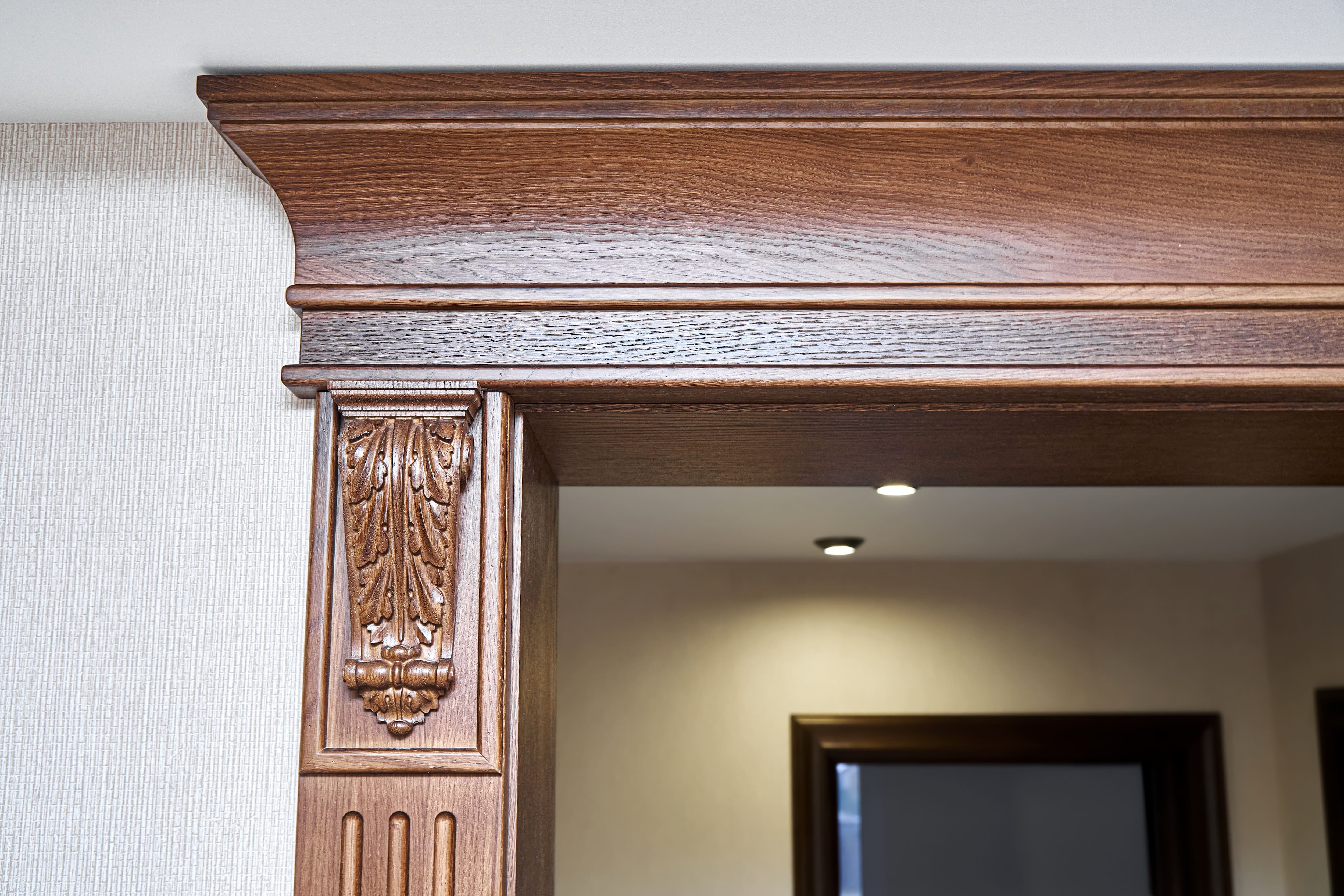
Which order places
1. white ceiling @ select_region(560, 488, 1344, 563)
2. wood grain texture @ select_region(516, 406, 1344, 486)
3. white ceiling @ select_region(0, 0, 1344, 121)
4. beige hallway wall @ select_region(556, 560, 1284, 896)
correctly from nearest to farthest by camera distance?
white ceiling @ select_region(0, 0, 1344, 121) → wood grain texture @ select_region(516, 406, 1344, 486) → white ceiling @ select_region(560, 488, 1344, 563) → beige hallway wall @ select_region(556, 560, 1284, 896)

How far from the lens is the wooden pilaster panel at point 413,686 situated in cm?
90

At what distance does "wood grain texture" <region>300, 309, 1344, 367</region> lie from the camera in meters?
0.95

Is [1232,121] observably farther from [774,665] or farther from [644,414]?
[774,665]

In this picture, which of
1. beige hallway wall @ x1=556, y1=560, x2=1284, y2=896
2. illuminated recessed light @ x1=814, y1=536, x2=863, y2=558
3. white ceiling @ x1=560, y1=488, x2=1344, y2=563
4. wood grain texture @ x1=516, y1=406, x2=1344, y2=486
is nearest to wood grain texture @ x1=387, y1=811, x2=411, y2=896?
wood grain texture @ x1=516, y1=406, x2=1344, y2=486

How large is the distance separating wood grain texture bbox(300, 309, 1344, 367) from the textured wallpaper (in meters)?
0.14

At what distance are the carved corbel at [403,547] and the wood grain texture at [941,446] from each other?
11 cm

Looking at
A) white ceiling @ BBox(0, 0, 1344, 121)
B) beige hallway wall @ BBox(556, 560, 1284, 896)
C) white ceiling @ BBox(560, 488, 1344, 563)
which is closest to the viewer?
white ceiling @ BBox(0, 0, 1344, 121)

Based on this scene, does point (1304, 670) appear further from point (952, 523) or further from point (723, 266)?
point (723, 266)

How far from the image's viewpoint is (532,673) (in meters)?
1.03

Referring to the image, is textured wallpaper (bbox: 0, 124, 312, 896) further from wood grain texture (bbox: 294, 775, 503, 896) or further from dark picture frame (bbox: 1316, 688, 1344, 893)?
dark picture frame (bbox: 1316, 688, 1344, 893)

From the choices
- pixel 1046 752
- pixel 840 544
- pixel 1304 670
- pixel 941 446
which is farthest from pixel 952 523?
pixel 941 446

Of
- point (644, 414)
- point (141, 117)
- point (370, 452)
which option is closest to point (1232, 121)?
point (644, 414)

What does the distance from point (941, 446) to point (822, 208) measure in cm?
30

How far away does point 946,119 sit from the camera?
0.95 metres
